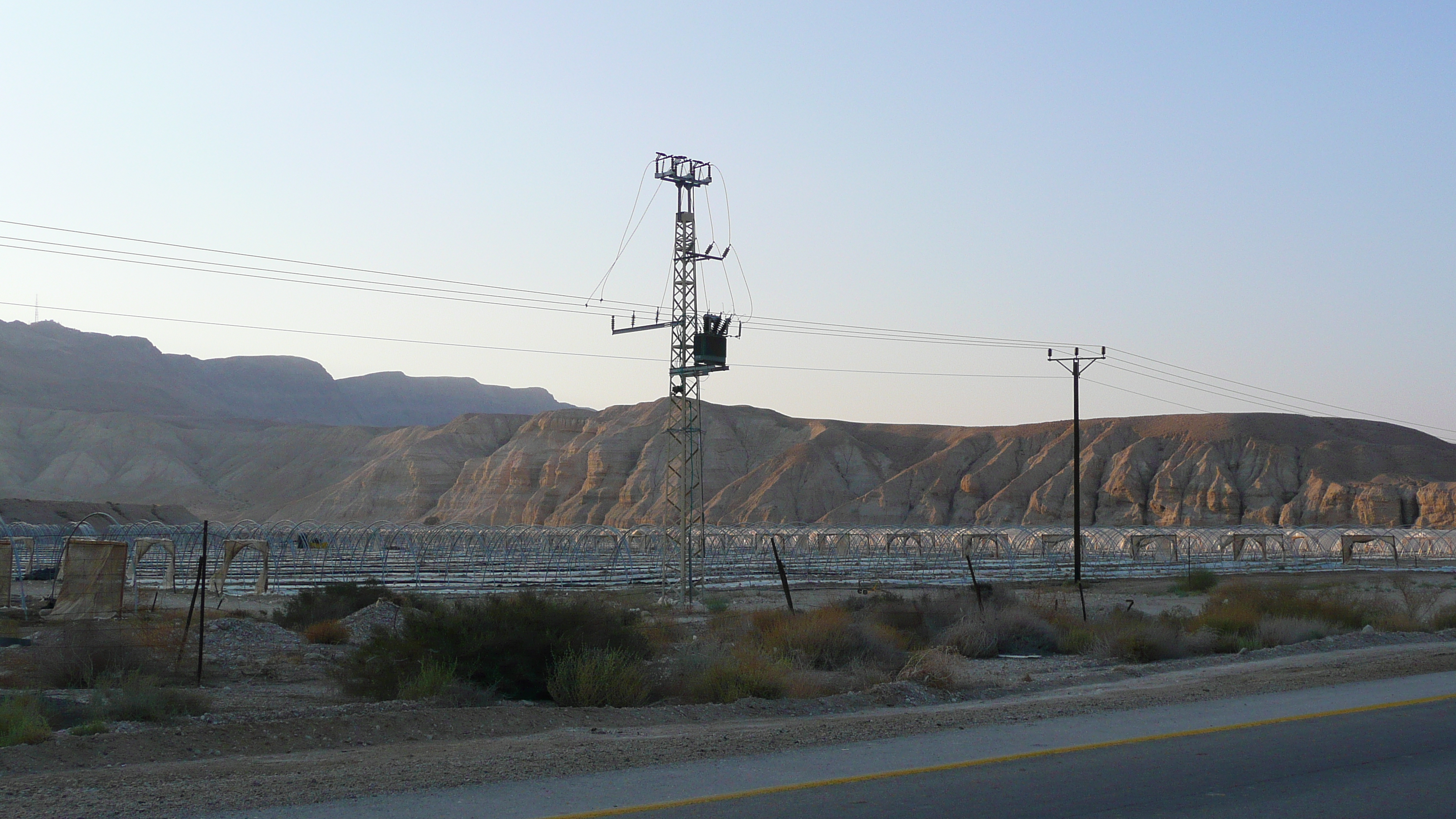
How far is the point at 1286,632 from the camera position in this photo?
67.1ft

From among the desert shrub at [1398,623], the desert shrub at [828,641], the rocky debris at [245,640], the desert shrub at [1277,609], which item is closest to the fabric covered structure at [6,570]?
the rocky debris at [245,640]

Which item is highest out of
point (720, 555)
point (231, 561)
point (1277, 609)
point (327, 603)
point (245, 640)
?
point (1277, 609)

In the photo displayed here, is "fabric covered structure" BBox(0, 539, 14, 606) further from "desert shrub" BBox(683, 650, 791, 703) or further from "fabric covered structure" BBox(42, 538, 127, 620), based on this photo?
"desert shrub" BBox(683, 650, 791, 703)

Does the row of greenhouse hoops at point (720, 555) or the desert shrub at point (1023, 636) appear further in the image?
the row of greenhouse hoops at point (720, 555)

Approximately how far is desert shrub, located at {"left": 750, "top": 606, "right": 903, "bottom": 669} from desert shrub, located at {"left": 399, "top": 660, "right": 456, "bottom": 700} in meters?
5.22

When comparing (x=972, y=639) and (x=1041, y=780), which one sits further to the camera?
(x=972, y=639)

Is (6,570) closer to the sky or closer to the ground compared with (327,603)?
closer to the sky

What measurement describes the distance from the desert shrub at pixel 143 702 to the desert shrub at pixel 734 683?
5.35m

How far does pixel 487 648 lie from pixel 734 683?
3.05 m

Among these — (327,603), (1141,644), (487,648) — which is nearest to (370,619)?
(327,603)

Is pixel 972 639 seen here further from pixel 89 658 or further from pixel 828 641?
pixel 89 658

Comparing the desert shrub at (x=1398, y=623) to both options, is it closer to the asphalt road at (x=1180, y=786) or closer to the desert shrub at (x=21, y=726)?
the asphalt road at (x=1180, y=786)

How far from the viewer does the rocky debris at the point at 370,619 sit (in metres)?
20.6

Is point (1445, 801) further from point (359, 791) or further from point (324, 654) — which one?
point (324, 654)
